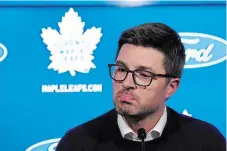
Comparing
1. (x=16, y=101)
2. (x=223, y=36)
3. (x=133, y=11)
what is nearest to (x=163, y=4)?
(x=133, y=11)

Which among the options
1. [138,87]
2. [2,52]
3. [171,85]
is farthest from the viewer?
[2,52]

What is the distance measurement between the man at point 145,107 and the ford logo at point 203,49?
30 cm

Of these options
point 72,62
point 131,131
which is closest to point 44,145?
point 72,62

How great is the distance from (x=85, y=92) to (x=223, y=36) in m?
0.54

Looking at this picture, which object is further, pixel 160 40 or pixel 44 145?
Answer: pixel 44 145

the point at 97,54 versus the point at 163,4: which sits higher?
the point at 163,4

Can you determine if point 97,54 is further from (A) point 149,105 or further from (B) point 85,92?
(A) point 149,105

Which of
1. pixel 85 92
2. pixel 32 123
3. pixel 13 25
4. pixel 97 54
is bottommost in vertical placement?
pixel 32 123

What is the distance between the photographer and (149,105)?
1.02 m

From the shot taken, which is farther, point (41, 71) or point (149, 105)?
point (41, 71)

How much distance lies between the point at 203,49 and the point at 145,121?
0.46 meters

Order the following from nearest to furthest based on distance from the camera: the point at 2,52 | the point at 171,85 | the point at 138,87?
the point at 138,87 → the point at 171,85 → the point at 2,52

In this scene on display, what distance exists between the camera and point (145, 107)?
101 cm

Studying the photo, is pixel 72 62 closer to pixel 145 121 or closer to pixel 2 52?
pixel 2 52
